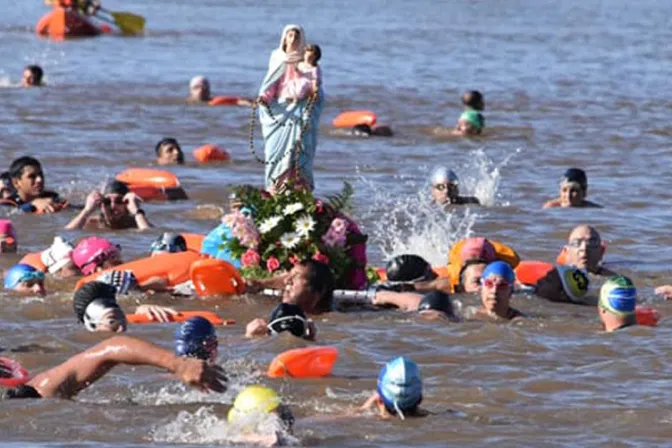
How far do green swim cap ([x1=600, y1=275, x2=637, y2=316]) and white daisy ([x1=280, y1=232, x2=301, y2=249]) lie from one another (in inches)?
99.7

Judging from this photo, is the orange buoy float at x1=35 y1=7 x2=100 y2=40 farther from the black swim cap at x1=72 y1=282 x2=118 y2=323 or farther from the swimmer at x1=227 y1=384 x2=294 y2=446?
the swimmer at x1=227 y1=384 x2=294 y2=446

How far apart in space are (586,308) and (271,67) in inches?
138

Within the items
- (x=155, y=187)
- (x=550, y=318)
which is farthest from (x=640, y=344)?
(x=155, y=187)

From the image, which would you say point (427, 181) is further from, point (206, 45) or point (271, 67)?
point (206, 45)

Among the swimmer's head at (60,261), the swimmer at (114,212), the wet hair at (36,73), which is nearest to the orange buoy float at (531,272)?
the swimmer's head at (60,261)

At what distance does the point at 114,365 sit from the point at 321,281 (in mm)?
4122

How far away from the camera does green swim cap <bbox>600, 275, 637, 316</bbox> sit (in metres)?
13.4

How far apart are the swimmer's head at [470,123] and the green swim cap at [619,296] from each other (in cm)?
1350

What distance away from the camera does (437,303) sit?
556 inches

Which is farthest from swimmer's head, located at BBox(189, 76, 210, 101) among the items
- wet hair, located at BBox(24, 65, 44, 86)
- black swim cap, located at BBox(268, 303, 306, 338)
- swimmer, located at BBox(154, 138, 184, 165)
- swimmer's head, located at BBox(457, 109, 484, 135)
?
black swim cap, located at BBox(268, 303, 306, 338)

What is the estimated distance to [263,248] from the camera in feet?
48.4

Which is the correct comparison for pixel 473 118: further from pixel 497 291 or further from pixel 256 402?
pixel 256 402

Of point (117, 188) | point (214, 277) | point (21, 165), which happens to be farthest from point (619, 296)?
point (21, 165)

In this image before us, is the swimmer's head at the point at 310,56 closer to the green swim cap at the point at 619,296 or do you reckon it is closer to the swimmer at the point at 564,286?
the swimmer at the point at 564,286
